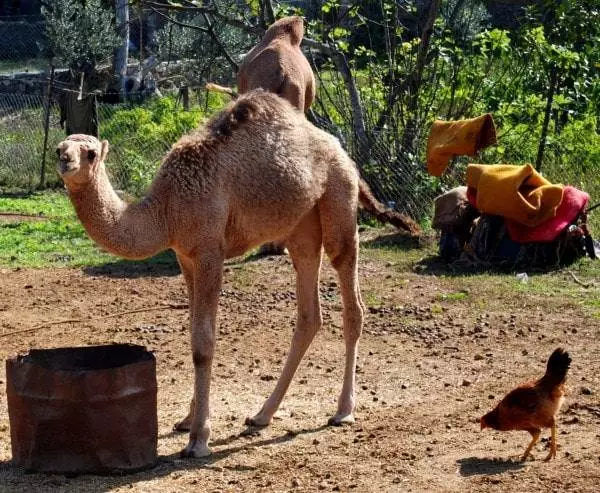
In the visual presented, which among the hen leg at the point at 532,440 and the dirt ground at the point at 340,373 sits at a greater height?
the hen leg at the point at 532,440

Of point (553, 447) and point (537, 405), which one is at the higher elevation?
point (537, 405)

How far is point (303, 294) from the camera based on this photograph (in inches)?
289

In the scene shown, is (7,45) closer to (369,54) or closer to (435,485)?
(369,54)

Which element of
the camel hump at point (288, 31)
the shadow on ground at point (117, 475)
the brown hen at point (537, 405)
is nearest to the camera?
the shadow on ground at point (117, 475)

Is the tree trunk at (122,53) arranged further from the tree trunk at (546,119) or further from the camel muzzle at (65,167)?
the camel muzzle at (65,167)

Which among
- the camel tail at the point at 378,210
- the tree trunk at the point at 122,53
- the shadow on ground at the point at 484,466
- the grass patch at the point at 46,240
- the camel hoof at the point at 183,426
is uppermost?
the tree trunk at the point at 122,53

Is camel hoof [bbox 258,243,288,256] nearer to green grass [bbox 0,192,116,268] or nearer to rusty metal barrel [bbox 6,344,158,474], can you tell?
green grass [bbox 0,192,116,268]

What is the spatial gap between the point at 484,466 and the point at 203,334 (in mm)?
1652

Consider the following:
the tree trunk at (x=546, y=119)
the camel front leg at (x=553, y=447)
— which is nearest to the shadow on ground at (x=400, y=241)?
the tree trunk at (x=546, y=119)

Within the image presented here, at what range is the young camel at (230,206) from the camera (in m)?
6.09

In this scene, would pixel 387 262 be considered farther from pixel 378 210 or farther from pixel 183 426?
pixel 183 426

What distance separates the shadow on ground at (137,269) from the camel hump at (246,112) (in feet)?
15.9

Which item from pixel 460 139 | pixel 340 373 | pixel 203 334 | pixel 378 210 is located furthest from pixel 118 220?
pixel 460 139

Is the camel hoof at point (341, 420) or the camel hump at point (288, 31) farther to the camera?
the camel hump at point (288, 31)
